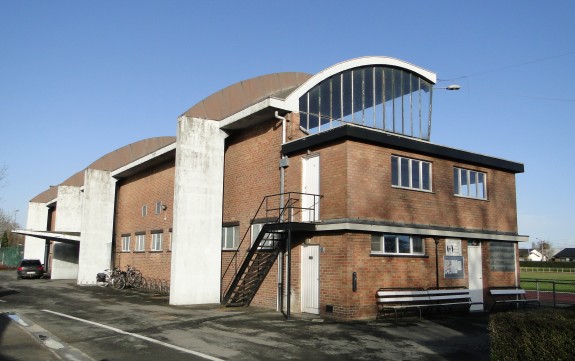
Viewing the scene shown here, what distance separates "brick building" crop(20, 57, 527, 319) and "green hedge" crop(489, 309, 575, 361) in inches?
290

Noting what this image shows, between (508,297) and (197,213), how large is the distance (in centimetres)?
1283

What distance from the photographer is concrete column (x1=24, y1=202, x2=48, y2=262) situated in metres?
47.2

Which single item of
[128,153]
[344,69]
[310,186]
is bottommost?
[310,186]

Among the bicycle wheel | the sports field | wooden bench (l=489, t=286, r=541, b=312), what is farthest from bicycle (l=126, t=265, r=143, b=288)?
the sports field

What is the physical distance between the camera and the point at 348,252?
1491 cm

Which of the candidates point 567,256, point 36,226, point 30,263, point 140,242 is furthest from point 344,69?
point 567,256

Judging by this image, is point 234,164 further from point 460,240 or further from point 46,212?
point 46,212

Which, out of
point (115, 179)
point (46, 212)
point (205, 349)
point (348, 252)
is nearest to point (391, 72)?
point (348, 252)

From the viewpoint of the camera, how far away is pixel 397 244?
53.7 ft

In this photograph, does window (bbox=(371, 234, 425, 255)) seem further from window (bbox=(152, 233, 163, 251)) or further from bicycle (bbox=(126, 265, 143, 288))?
bicycle (bbox=(126, 265, 143, 288))

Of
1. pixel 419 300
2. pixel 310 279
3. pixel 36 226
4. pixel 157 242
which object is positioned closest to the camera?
pixel 419 300

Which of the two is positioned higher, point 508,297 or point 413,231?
point 413,231

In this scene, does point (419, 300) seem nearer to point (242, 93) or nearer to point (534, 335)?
point (534, 335)

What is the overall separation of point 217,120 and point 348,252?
9130 millimetres
